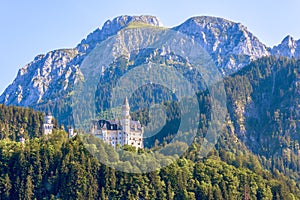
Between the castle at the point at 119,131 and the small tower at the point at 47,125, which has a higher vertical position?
the small tower at the point at 47,125

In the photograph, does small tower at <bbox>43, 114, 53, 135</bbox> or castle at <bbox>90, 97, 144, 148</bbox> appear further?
small tower at <bbox>43, 114, 53, 135</bbox>

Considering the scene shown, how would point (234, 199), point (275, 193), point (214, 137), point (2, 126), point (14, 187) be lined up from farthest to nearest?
1. point (214, 137)
2. point (2, 126)
3. point (275, 193)
4. point (234, 199)
5. point (14, 187)

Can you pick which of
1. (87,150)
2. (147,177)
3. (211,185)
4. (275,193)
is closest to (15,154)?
(87,150)

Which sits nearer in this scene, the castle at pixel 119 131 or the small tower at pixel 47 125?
the castle at pixel 119 131

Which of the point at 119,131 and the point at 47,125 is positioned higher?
the point at 47,125

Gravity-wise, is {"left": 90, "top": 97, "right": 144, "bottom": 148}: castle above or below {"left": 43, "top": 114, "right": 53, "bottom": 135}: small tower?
below

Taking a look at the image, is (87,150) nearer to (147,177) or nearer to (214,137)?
(147,177)

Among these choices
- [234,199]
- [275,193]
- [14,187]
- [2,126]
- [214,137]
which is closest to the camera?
[14,187]

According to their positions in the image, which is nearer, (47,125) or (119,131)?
(119,131)
